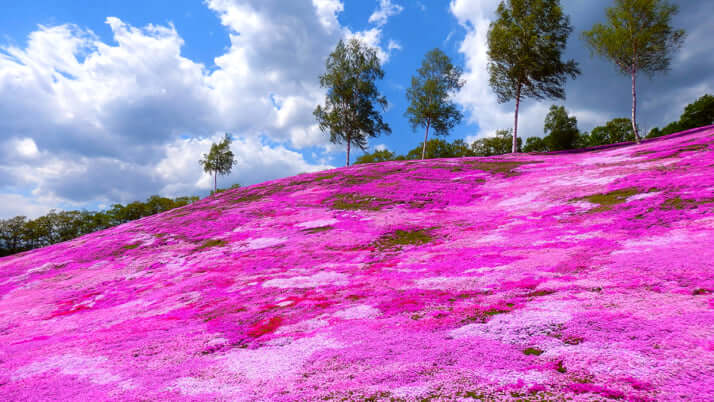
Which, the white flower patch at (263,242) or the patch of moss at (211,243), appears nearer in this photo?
the white flower patch at (263,242)

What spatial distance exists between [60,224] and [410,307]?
90.2 metres

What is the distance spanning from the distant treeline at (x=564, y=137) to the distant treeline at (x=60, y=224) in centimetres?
5091

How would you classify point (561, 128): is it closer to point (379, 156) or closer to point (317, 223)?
point (379, 156)

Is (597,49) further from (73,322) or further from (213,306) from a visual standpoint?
(73,322)

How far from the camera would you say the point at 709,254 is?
481cm

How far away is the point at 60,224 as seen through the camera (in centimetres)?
6806

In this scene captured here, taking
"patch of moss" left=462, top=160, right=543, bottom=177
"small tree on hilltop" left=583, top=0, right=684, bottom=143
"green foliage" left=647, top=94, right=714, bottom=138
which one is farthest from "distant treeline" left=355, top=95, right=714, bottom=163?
"patch of moss" left=462, top=160, right=543, bottom=177

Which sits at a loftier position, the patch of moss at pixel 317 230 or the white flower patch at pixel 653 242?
the patch of moss at pixel 317 230

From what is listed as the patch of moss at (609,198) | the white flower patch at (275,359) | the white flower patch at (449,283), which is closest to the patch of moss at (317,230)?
the white flower patch at (449,283)

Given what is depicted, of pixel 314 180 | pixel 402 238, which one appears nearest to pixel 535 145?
pixel 314 180

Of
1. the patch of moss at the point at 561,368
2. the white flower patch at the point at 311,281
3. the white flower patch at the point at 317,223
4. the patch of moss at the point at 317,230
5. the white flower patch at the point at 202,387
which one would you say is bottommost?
the white flower patch at the point at 202,387

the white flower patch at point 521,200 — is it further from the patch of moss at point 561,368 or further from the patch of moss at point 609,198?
the patch of moss at point 561,368

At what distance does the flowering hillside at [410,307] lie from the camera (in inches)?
110

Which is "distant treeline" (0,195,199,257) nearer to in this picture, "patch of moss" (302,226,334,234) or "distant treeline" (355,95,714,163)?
"distant treeline" (355,95,714,163)
